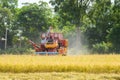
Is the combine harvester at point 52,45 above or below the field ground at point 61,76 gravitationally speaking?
below

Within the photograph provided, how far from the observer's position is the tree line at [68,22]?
37156mm

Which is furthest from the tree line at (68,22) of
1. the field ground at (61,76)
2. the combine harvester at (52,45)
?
the field ground at (61,76)

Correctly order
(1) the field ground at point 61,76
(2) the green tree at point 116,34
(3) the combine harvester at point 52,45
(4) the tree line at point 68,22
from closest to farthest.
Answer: (1) the field ground at point 61,76 → (3) the combine harvester at point 52,45 → (2) the green tree at point 116,34 → (4) the tree line at point 68,22

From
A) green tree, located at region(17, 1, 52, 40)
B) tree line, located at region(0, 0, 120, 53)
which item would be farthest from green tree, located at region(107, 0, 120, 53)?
green tree, located at region(17, 1, 52, 40)

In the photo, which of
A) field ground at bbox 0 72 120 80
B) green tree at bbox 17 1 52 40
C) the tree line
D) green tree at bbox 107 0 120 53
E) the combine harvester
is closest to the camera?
field ground at bbox 0 72 120 80

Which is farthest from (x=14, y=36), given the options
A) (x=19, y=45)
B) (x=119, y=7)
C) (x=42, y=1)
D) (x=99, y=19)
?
(x=119, y=7)

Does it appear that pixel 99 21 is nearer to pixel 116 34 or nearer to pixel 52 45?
pixel 116 34

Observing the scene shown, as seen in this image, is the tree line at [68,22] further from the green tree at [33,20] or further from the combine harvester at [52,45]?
the combine harvester at [52,45]

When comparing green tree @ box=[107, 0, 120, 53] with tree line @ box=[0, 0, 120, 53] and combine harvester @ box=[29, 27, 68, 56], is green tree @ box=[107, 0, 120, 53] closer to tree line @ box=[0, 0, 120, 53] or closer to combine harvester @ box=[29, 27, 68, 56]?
tree line @ box=[0, 0, 120, 53]

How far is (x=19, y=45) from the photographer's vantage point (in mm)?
45375

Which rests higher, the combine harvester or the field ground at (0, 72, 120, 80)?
the field ground at (0, 72, 120, 80)

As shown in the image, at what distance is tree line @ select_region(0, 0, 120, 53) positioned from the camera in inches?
1463

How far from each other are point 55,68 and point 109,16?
30.0m

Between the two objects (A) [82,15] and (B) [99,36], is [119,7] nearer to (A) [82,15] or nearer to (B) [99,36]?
(A) [82,15]
